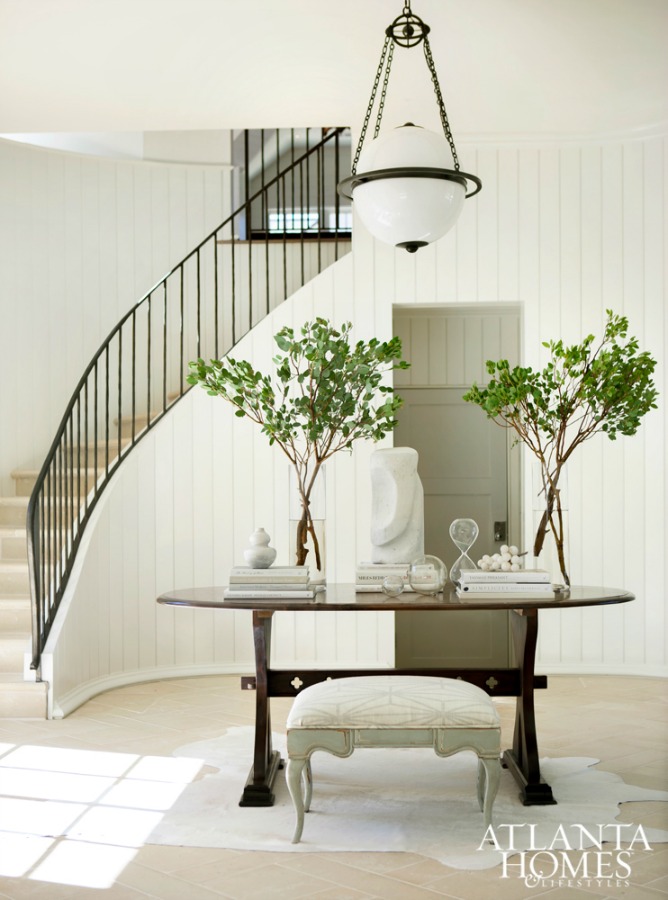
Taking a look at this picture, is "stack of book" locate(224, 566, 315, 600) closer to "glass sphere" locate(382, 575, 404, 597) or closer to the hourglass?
"glass sphere" locate(382, 575, 404, 597)

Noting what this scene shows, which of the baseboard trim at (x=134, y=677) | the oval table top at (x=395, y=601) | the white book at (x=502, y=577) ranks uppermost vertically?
the white book at (x=502, y=577)

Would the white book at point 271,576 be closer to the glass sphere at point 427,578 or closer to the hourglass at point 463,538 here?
the glass sphere at point 427,578

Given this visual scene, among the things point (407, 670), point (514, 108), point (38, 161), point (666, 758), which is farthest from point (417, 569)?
point (38, 161)

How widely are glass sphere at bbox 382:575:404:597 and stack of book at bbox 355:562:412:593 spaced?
0.15 metres

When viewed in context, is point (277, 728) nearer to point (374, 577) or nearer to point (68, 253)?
point (374, 577)

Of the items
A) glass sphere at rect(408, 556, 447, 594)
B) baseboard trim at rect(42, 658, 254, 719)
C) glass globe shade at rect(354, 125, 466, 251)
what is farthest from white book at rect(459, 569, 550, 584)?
baseboard trim at rect(42, 658, 254, 719)

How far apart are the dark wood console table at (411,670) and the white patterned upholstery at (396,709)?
0.33 meters

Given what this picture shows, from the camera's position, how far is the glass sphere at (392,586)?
3.81 meters

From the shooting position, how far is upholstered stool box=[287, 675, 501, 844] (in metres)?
3.35

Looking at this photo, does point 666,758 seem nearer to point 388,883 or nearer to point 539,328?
point 388,883

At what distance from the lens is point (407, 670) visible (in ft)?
13.3

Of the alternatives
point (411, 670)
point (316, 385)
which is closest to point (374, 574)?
point (411, 670)

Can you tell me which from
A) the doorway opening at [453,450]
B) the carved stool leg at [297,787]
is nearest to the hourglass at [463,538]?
the carved stool leg at [297,787]

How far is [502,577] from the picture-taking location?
3852 mm
